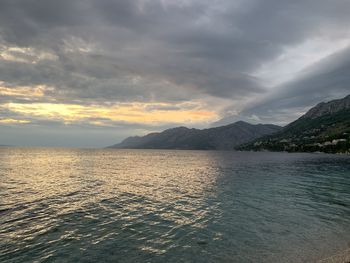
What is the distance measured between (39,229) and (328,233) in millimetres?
32832

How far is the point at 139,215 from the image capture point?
118ft

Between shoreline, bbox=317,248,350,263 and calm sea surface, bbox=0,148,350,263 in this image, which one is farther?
calm sea surface, bbox=0,148,350,263

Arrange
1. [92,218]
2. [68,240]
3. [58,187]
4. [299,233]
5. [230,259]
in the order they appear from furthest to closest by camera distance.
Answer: [58,187], [92,218], [299,233], [68,240], [230,259]

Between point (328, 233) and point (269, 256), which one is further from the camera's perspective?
point (328, 233)

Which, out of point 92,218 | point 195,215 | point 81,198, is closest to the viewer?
point 92,218

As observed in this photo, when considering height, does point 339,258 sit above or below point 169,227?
below

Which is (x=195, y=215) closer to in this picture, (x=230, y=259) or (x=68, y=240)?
(x=230, y=259)

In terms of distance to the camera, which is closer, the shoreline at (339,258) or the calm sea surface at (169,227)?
the shoreline at (339,258)

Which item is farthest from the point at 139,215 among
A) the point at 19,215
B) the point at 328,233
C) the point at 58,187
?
the point at 58,187

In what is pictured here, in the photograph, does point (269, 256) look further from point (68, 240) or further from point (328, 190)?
point (328, 190)

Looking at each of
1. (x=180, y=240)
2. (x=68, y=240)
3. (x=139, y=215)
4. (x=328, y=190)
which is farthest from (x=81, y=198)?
(x=328, y=190)

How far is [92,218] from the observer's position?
112ft

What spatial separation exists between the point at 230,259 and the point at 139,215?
16853 mm

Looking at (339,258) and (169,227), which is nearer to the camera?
(339,258)
